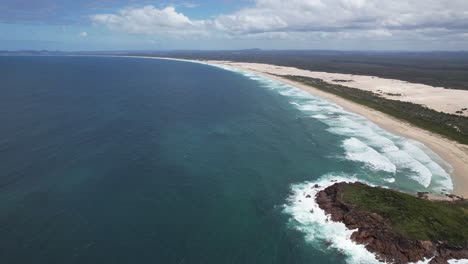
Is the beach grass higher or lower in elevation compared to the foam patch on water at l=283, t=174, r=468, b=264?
higher

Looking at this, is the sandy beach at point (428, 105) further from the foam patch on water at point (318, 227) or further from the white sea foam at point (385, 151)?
the foam patch on water at point (318, 227)

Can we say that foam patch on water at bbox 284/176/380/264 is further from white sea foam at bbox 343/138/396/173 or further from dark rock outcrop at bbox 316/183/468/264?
white sea foam at bbox 343/138/396/173

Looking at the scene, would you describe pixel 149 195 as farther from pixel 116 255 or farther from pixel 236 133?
pixel 236 133

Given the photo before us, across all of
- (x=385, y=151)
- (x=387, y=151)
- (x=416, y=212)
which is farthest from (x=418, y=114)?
(x=416, y=212)

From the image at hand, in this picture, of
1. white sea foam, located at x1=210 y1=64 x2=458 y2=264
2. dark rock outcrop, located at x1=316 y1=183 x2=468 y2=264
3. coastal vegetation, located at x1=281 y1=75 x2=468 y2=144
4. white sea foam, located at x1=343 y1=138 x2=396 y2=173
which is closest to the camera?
dark rock outcrop, located at x1=316 y1=183 x2=468 y2=264

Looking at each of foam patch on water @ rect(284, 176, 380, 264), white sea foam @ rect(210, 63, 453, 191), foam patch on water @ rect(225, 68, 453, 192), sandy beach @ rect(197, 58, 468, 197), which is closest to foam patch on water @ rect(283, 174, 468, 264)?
foam patch on water @ rect(284, 176, 380, 264)

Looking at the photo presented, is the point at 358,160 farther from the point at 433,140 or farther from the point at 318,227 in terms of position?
the point at 433,140
